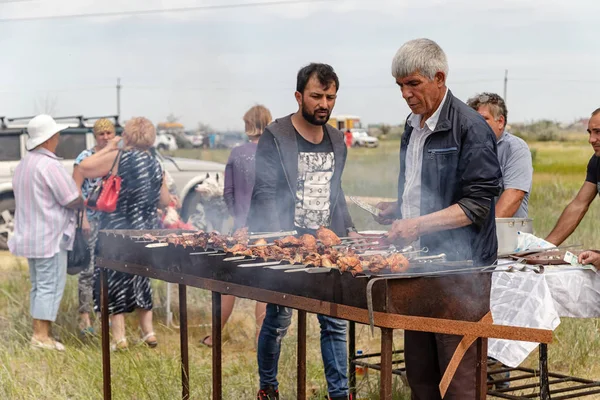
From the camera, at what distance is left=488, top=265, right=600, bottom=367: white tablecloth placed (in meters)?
4.25

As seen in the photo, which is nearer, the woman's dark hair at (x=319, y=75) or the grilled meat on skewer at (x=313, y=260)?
the grilled meat on skewer at (x=313, y=260)

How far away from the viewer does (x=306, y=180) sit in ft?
16.0

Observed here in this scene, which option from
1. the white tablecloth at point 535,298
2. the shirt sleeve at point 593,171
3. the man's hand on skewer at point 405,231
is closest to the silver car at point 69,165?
the shirt sleeve at point 593,171

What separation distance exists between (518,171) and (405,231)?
6.60ft

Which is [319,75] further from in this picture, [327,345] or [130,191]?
[130,191]

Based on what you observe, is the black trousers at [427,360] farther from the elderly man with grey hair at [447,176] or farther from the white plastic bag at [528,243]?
the white plastic bag at [528,243]

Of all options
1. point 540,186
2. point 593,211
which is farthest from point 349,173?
point 593,211

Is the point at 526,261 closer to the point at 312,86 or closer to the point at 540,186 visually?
the point at 312,86

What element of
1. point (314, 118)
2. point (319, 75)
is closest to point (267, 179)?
point (314, 118)

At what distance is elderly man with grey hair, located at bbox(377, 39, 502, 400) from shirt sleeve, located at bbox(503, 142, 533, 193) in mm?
1634

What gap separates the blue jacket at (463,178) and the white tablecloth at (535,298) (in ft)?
1.89

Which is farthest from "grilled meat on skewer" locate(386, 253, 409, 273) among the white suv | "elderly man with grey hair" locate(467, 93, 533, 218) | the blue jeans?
the white suv

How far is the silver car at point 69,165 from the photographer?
476 inches

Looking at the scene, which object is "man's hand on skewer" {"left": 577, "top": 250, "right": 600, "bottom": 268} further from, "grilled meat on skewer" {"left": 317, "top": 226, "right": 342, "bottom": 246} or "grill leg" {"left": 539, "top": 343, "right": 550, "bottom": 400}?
"grilled meat on skewer" {"left": 317, "top": 226, "right": 342, "bottom": 246}
